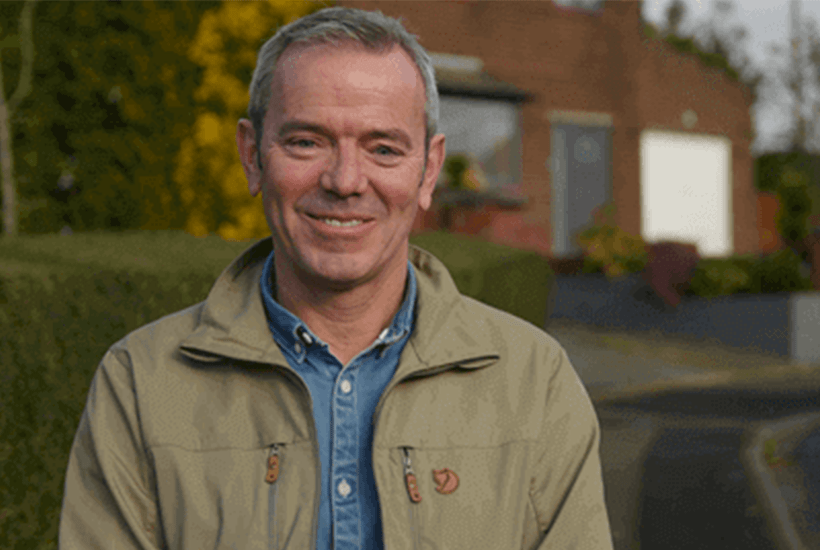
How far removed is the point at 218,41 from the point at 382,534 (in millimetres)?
9735

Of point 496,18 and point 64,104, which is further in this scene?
point 496,18

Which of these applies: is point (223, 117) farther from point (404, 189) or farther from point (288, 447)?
point (288, 447)

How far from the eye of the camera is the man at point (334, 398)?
188 centimetres

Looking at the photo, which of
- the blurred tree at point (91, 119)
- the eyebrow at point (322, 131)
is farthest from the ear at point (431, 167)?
the blurred tree at point (91, 119)

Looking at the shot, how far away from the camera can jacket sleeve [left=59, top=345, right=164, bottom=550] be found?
1.87m

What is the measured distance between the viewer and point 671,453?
7.52m

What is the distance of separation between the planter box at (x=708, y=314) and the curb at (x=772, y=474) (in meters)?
5.66

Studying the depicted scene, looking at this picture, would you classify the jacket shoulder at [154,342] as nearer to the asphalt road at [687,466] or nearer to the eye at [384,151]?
the eye at [384,151]

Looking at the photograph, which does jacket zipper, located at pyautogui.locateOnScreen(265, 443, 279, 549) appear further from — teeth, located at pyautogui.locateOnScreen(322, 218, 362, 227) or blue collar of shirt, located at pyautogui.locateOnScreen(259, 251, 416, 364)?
teeth, located at pyautogui.locateOnScreen(322, 218, 362, 227)

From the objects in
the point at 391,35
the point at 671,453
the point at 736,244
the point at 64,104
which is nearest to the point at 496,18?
the point at 736,244

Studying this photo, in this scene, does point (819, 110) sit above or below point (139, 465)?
above

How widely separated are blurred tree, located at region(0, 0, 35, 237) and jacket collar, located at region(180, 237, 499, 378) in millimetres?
8789

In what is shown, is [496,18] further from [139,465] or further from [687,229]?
[139,465]

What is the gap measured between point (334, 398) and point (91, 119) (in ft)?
30.2
